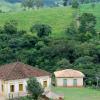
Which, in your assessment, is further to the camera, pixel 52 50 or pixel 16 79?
pixel 52 50

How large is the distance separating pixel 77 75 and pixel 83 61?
712cm

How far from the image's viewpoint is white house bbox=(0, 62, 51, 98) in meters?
49.6

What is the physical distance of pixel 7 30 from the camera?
253 ft

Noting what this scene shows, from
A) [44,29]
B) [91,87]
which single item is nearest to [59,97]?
[91,87]

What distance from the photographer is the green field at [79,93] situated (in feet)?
159

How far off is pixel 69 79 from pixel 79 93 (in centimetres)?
576

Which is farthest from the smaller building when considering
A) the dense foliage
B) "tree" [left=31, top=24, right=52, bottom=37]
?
"tree" [left=31, top=24, right=52, bottom=37]

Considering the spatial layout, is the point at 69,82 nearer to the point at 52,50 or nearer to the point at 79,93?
the point at 79,93

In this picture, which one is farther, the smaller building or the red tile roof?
the smaller building

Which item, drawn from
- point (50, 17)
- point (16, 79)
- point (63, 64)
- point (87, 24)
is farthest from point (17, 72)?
point (50, 17)

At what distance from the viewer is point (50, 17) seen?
307ft

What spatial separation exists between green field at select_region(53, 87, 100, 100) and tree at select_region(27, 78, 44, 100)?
3.10 meters

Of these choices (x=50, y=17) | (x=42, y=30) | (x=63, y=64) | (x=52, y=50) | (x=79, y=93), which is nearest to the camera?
(x=79, y=93)

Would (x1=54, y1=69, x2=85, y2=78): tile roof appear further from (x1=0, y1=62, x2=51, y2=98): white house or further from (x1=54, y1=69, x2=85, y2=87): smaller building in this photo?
(x1=0, y1=62, x2=51, y2=98): white house
